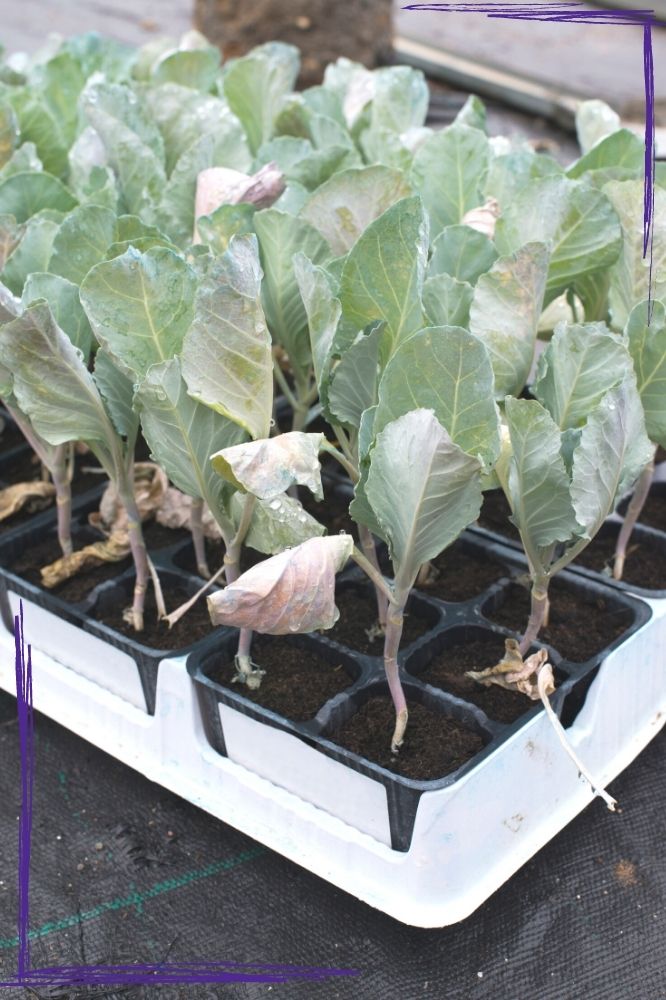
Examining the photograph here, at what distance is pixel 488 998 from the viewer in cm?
88

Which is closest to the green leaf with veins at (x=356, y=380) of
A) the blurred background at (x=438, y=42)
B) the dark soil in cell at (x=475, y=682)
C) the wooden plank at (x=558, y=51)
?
the dark soil in cell at (x=475, y=682)

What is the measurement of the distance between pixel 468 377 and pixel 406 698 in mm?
317

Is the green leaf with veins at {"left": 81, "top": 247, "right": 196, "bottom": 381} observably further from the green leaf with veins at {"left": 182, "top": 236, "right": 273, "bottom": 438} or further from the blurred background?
the blurred background

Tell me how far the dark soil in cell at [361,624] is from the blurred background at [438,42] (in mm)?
836

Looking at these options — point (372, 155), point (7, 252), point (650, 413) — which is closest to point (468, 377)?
point (650, 413)

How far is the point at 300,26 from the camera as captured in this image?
3.05m

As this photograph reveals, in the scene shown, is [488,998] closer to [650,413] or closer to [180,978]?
[180,978]

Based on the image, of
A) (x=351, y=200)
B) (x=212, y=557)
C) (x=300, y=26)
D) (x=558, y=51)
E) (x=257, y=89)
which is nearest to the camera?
(x=351, y=200)

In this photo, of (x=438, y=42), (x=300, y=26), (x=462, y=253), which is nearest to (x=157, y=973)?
(x=462, y=253)

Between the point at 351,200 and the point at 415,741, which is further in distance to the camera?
the point at 351,200

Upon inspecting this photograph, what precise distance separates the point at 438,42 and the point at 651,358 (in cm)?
423

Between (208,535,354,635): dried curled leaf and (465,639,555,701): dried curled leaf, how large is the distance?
0.22 metres

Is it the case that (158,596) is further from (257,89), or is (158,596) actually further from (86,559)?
(257,89)

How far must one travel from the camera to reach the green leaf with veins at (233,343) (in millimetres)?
837
